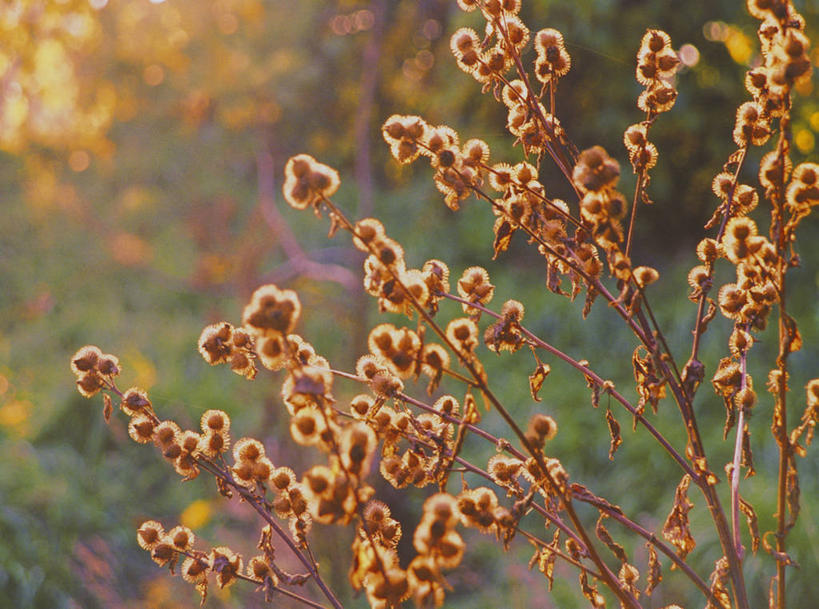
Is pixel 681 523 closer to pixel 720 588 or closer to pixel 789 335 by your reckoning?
pixel 720 588

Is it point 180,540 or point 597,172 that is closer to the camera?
point 597,172

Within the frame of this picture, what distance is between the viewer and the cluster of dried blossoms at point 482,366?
71 cm

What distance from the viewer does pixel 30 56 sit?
4348mm

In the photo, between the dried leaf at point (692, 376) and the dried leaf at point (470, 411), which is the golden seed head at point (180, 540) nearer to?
the dried leaf at point (470, 411)

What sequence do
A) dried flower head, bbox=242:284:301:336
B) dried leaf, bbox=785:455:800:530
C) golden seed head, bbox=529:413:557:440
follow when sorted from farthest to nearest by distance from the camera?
dried leaf, bbox=785:455:800:530
golden seed head, bbox=529:413:557:440
dried flower head, bbox=242:284:301:336

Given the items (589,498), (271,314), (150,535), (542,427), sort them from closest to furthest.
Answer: (271,314)
(542,427)
(589,498)
(150,535)

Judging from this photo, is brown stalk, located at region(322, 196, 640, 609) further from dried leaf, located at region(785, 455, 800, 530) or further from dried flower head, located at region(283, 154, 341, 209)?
dried leaf, located at region(785, 455, 800, 530)

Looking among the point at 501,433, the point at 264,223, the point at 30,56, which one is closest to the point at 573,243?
the point at 501,433

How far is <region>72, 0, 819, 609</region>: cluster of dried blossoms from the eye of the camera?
0.71 meters

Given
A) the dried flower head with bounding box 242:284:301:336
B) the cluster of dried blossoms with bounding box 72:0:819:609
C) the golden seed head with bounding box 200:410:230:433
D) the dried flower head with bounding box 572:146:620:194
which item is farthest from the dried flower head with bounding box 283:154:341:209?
the golden seed head with bounding box 200:410:230:433

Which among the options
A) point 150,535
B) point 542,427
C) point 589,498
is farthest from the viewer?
point 150,535

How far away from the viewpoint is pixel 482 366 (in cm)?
84

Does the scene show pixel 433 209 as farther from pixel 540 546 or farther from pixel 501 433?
pixel 540 546

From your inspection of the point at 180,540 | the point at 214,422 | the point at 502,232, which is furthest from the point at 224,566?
the point at 502,232
